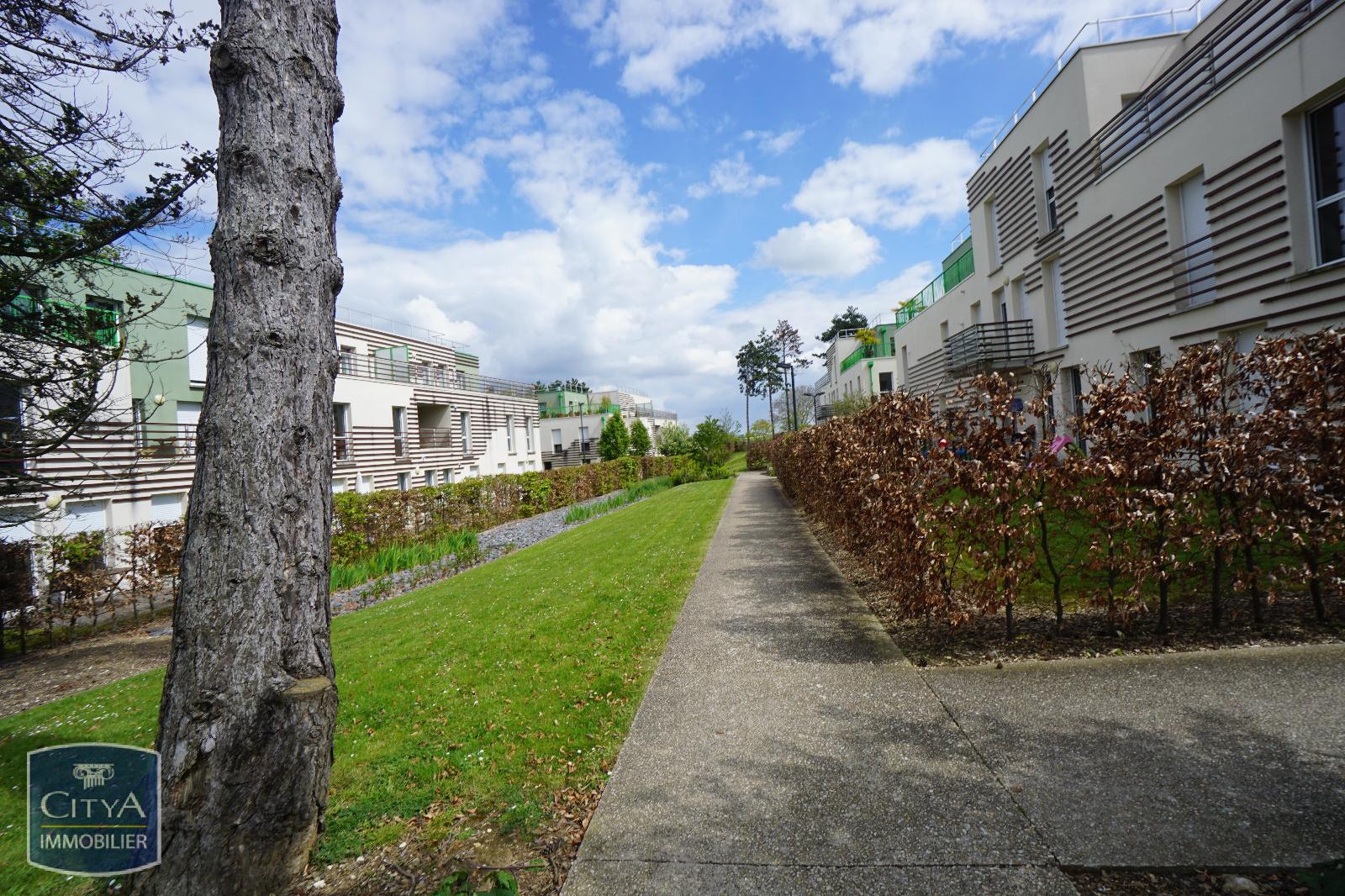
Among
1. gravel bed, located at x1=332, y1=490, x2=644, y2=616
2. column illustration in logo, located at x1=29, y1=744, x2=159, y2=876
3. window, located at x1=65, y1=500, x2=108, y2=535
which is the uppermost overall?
window, located at x1=65, y1=500, x2=108, y2=535

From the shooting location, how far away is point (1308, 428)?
4.23 meters

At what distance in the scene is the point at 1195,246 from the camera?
10914 mm

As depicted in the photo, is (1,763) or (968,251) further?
(968,251)

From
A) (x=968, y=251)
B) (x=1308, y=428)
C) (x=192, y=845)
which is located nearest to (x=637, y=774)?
(x=192, y=845)

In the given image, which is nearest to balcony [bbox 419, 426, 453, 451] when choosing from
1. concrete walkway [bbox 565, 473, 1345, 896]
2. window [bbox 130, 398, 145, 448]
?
window [bbox 130, 398, 145, 448]

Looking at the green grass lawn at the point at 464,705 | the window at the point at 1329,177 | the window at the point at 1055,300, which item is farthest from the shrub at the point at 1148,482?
the window at the point at 1055,300

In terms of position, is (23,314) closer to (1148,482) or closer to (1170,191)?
(1148,482)

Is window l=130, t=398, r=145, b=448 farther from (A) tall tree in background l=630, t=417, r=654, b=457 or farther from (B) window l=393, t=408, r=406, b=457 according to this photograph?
(A) tall tree in background l=630, t=417, r=654, b=457

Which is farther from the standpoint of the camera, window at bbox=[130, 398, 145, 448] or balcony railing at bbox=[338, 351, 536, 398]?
balcony railing at bbox=[338, 351, 536, 398]

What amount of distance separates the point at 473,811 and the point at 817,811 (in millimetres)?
1713

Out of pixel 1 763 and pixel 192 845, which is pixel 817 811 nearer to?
pixel 192 845

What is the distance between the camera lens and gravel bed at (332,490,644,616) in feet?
34.9

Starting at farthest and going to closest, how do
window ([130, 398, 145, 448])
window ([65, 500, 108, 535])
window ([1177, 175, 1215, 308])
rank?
window ([65, 500, 108, 535]) → window ([1177, 175, 1215, 308]) → window ([130, 398, 145, 448])

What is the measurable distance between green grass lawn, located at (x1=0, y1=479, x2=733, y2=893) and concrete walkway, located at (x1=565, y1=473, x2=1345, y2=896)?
51 cm
